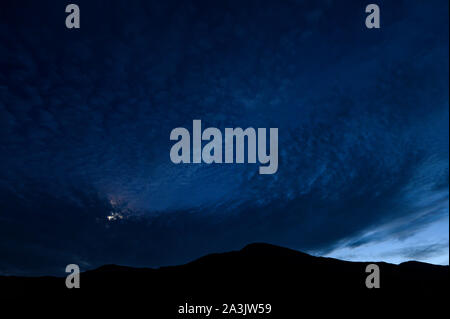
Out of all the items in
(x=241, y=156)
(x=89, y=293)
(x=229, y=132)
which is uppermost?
(x=229, y=132)

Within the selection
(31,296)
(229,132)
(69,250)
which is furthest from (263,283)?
(69,250)

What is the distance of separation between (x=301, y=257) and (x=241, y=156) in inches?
523

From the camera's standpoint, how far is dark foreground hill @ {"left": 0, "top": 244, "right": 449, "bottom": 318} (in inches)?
591

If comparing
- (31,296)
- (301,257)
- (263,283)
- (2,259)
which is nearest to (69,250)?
(2,259)

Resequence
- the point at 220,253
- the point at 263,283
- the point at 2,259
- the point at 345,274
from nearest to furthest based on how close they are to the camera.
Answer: the point at 263,283 < the point at 345,274 < the point at 220,253 < the point at 2,259

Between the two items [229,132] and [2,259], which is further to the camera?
[2,259]

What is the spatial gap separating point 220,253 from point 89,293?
11.2 m

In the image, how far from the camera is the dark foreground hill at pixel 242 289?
15.0 m

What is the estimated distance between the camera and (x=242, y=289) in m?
17.3
